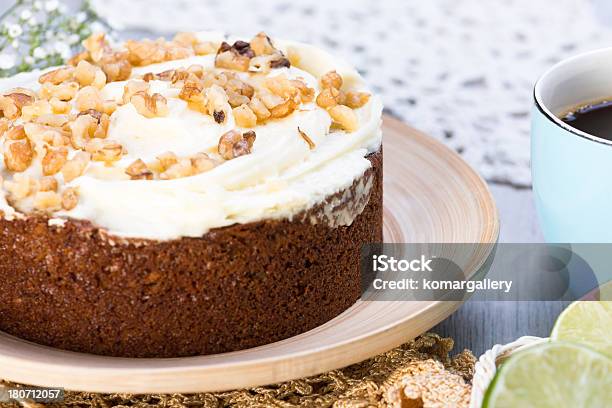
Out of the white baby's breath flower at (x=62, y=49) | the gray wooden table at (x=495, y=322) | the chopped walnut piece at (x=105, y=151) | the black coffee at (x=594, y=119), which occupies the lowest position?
the gray wooden table at (x=495, y=322)

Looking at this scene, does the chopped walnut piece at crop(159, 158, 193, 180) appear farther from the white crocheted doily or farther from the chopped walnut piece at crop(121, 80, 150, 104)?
the white crocheted doily

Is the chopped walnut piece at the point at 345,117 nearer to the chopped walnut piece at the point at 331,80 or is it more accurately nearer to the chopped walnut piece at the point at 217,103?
the chopped walnut piece at the point at 331,80

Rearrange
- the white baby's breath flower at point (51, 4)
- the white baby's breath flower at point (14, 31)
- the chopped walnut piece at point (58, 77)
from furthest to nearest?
1. the white baby's breath flower at point (51, 4)
2. the white baby's breath flower at point (14, 31)
3. the chopped walnut piece at point (58, 77)

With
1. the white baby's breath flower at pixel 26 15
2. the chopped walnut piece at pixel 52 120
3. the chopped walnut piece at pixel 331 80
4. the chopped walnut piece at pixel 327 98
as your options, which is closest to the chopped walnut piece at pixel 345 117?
the chopped walnut piece at pixel 327 98

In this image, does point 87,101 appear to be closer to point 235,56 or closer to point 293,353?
point 235,56

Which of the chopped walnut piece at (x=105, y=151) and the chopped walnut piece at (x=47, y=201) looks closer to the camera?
the chopped walnut piece at (x=47, y=201)

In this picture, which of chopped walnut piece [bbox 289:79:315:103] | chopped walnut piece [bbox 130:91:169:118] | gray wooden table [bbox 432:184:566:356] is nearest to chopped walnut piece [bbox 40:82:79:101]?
chopped walnut piece [bbox 130:91:169:118]

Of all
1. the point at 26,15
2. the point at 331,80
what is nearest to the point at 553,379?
the point at 331,80
